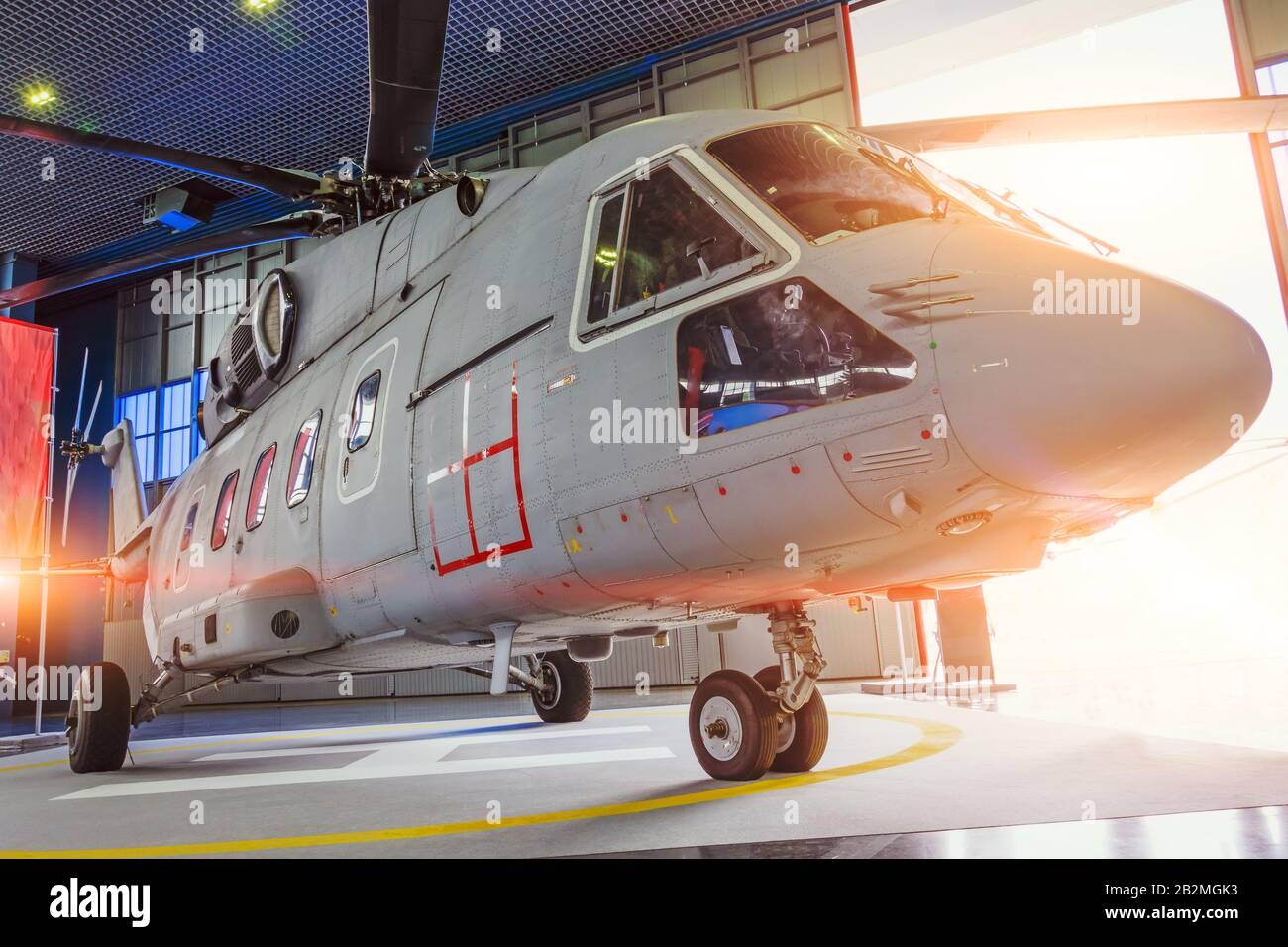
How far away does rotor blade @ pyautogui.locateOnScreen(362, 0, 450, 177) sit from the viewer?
4359mm

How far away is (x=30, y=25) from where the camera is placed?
13375 mm

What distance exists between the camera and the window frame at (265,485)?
630 centimetres

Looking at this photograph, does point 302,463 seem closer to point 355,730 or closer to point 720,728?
point 720,728

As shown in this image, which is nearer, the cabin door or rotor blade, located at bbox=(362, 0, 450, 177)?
rotor blade, located at bbox=(362, 0, 450, 177)

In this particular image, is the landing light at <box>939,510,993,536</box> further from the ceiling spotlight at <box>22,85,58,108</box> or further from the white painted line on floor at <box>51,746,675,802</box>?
the ceiling spotlight at <box>22,85,58,108</box>

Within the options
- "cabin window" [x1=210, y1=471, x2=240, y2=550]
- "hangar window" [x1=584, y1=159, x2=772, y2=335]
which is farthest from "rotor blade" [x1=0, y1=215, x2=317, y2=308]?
"hangar window" [x1=584, y1=159, x2=772, y2=335]

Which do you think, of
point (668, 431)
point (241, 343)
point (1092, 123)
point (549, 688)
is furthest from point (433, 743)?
point (1092, 123)

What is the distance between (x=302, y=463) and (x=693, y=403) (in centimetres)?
366

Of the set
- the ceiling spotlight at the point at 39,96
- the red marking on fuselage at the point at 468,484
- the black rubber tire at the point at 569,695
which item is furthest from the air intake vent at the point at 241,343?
the ceiling spotlight at the point at 39,96

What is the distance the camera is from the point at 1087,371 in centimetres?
252

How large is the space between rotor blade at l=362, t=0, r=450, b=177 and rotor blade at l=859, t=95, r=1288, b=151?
276 cm

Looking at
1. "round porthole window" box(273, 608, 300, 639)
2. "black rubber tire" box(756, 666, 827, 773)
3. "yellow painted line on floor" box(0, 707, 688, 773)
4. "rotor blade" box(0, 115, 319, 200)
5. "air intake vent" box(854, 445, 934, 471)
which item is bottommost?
"yellow painted line on floor" box(0, 707, 688, 773)

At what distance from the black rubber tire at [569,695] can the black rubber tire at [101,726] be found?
4.16 metres
